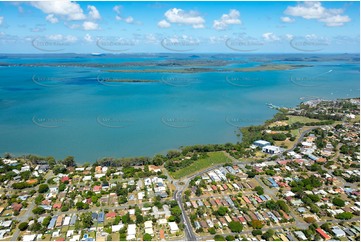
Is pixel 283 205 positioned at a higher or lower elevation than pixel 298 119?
higher

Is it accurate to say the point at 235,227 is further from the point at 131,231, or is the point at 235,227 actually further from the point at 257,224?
the point at 131,231

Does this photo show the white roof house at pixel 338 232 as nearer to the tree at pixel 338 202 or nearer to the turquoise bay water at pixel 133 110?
the tree at pixel 338 202

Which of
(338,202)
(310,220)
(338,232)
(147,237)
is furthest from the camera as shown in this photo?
(338,202)

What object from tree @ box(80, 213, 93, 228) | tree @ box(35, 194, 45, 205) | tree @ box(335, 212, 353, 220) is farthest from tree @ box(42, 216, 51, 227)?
tree @ box(335, 212, 353, 220)

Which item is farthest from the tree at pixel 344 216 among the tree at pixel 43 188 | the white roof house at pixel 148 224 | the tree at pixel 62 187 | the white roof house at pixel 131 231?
the tree at pixel 43 188

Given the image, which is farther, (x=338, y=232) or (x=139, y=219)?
(x=139, y=219)

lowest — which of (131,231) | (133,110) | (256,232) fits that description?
(133,110)

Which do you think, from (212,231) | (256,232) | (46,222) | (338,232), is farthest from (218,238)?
(46,222)

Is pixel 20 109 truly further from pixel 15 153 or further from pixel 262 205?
pixel 262 205
